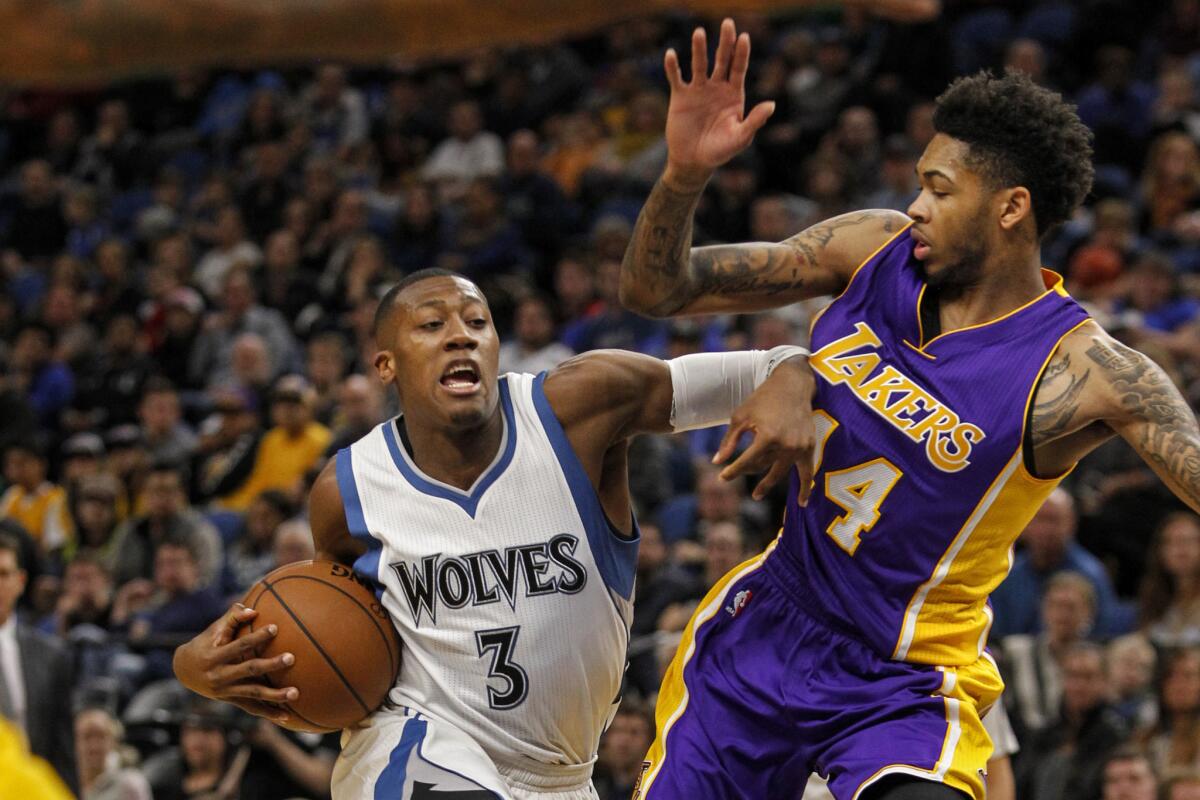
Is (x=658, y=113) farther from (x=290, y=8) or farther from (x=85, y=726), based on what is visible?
→ (x=290, y=8)

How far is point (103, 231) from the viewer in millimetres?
13758

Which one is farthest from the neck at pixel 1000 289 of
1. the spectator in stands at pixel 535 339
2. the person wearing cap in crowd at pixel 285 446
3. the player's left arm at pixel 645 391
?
the person wearing cap in crowd at pixel 285 446

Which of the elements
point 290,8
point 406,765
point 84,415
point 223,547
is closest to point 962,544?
point 406,765

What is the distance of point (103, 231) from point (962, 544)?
1179 centimetres

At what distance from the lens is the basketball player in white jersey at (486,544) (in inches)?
135

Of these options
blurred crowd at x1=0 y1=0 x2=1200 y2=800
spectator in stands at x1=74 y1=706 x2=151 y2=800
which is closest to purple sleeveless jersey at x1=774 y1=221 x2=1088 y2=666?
blurred crowd at x1=0 y1=0 x2=1200 y2=800

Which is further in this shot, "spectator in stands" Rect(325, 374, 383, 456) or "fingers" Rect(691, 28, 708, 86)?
"spectator in stands" Rect(325, 374, 383, 456)

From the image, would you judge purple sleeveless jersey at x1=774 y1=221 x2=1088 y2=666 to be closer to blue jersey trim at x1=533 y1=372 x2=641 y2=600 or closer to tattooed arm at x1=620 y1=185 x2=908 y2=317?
tattooed arm at x1=620 y1=185 x2=908 y2=317

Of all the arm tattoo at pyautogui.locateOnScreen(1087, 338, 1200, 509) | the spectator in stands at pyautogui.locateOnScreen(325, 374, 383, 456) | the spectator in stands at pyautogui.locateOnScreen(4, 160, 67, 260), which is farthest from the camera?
the spectator in stands at pyautogui.locateOnScreen(4, 160, 67, 260)

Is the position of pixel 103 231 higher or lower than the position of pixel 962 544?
higher

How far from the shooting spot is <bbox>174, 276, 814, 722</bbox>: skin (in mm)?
3512

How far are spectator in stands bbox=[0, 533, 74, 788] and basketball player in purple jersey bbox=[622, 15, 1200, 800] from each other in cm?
409

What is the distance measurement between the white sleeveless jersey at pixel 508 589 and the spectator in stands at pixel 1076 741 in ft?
9.00

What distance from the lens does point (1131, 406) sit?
3092mm
